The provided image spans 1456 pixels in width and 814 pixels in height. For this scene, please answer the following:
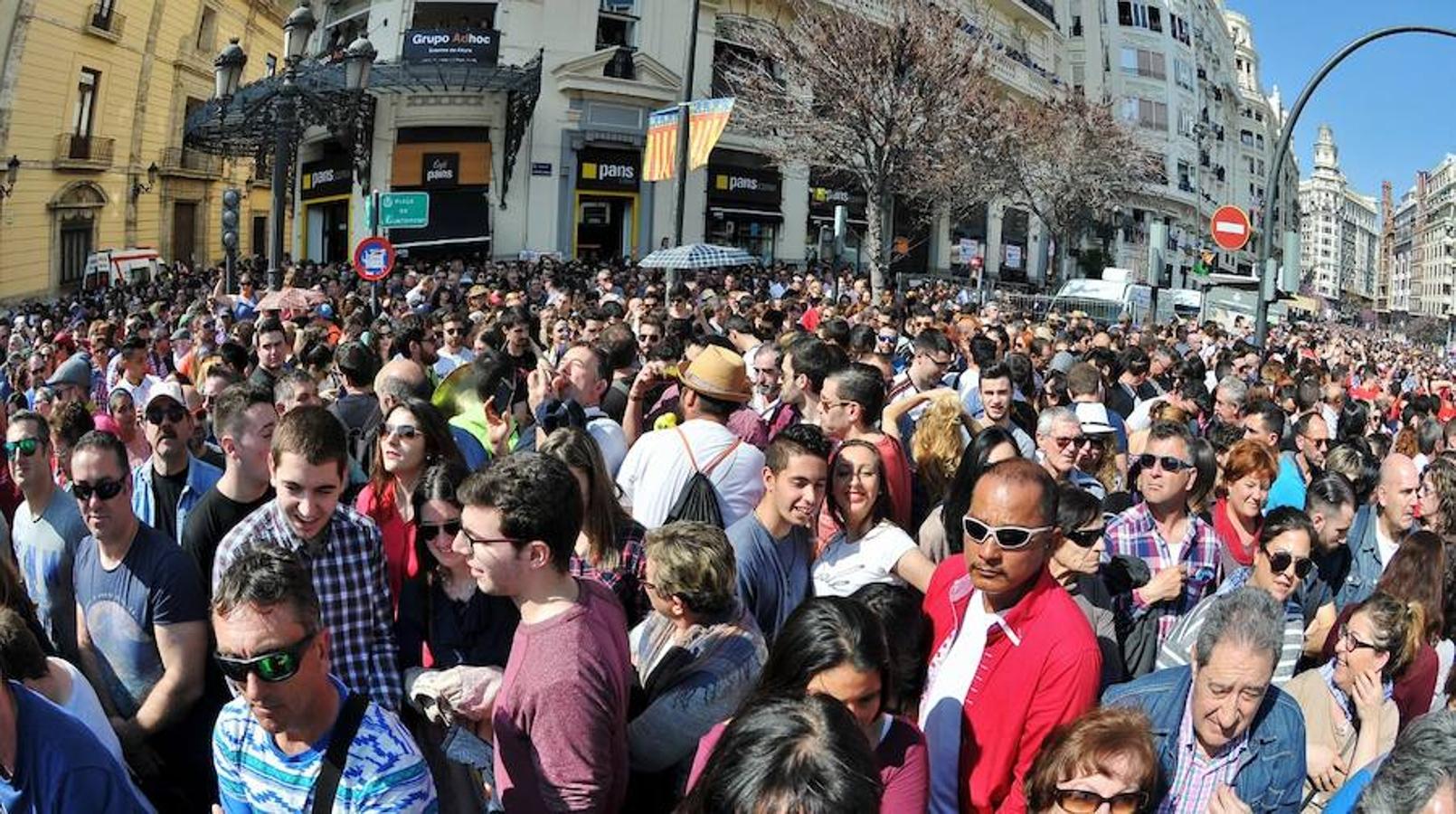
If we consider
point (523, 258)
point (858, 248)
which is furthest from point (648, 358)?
point (858, 248)

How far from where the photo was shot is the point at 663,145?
15039 millimetres

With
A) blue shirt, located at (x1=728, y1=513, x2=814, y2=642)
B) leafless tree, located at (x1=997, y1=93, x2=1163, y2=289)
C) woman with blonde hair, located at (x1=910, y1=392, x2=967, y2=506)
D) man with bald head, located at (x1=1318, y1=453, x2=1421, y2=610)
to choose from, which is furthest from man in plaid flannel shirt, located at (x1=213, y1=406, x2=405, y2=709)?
leafless tree, located at (x1=997, y1=93, x2=1163, y2=289)

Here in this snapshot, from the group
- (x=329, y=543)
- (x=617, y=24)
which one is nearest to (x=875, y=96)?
(x=617, y=24)

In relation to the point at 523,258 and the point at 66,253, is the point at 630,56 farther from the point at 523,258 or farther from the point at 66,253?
the point at 66,253

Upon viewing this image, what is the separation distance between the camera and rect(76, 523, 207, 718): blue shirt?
139 inches

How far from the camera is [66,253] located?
32.3 metres

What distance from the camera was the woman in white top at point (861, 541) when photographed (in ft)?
13.8

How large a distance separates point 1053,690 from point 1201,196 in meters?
71.5

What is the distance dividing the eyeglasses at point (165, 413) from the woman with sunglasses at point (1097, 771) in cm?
406

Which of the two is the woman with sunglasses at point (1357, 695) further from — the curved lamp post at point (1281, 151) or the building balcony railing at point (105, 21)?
the building balcony railing at point (105, 21)

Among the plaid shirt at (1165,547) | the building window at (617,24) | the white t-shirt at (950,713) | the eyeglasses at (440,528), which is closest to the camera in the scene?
the white t-shirt at (950,713)

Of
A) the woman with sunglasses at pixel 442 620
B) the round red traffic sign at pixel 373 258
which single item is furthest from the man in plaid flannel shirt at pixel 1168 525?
the round red traffic sign at pixel 373 258

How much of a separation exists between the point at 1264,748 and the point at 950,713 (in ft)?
2.81

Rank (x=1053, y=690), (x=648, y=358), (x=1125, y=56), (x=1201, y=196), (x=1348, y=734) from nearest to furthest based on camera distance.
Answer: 1. (x=1053, y=690)
2. (x=1348, y=734)
3. (x=648, y=358)
4. (x=1125, y=56)
5. (x=1201, y=196)
